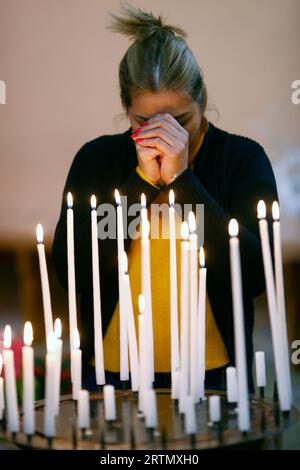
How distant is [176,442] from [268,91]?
1467mm

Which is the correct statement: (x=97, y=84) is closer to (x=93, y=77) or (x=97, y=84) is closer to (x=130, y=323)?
(x=93, y=77)

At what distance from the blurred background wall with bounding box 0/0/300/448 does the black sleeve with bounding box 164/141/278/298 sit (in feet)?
1.80

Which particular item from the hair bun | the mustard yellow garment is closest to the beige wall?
the hair bun

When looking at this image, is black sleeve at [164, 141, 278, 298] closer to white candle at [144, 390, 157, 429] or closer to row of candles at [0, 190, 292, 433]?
row of candles at [0, 190, 292, 433]

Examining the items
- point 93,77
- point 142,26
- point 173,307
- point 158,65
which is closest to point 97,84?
point 93,77

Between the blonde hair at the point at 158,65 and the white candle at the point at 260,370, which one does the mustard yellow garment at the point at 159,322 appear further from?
the white candle at the point at 260,370

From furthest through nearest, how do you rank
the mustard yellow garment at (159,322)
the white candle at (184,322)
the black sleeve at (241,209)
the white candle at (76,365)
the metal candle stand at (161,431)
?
the mustard yellow garment at (159,322) → the black sleeve at (241,209) → the white candle at (76,365) → the white candle at (184,322) → the metal candle stand at (161,431)

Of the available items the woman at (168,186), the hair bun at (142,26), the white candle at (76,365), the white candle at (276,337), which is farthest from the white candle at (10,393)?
the hair bun at (142,26)

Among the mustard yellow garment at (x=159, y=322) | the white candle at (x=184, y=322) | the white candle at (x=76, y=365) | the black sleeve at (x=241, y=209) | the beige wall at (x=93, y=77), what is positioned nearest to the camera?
the white candle at (x=184, y=322)

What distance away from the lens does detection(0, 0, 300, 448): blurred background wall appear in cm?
209

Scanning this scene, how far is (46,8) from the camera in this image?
7.00 feet

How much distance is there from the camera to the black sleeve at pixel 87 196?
1508 mm

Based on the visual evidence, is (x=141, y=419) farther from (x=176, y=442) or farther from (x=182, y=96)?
(x=182, y=96)

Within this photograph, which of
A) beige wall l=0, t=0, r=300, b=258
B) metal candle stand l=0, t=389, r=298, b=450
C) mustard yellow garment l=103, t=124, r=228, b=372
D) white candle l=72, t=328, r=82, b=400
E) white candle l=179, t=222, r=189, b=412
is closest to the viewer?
metal candle stand l=0, t=389, r=298, b=450
